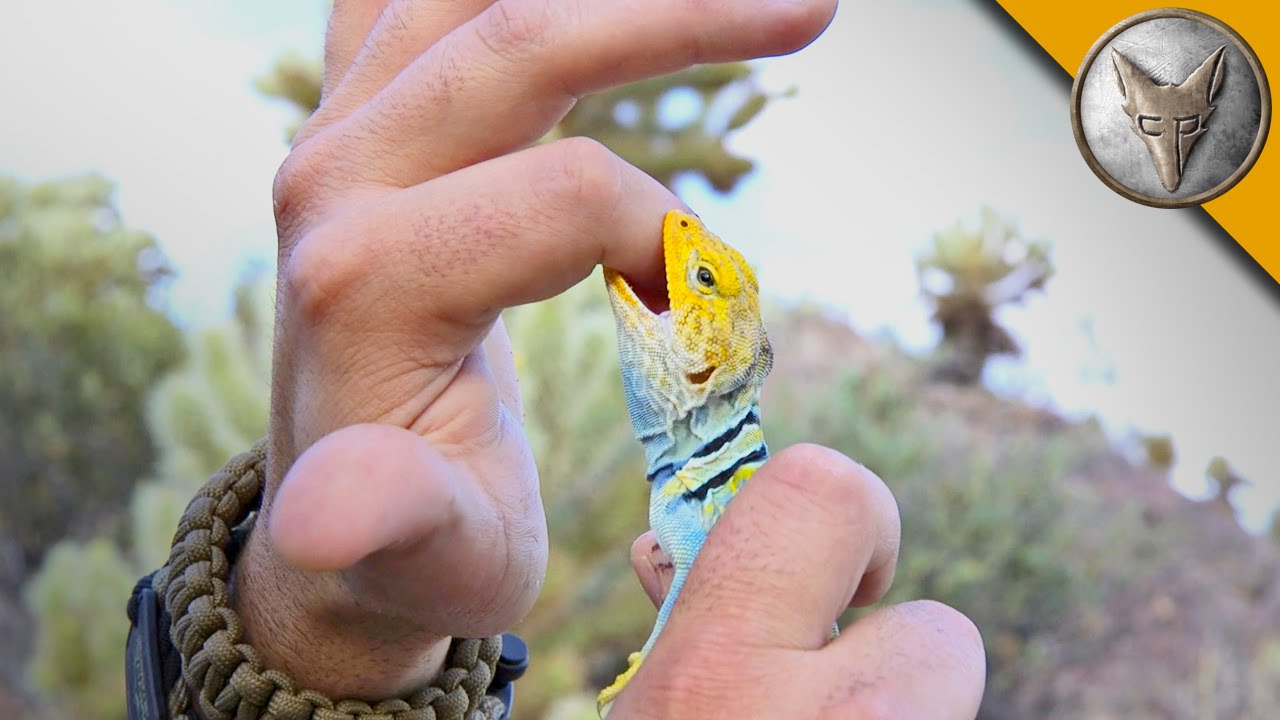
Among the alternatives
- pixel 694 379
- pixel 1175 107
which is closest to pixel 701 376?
pixel 694 379

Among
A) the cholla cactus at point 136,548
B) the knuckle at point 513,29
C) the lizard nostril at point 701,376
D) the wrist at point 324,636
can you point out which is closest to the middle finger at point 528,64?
the knuckle at point 513,29

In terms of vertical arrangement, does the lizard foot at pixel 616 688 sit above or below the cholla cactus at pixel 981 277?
above

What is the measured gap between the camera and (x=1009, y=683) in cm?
371

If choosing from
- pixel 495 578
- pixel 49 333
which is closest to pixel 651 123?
pixel 49 333

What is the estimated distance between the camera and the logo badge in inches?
83.7

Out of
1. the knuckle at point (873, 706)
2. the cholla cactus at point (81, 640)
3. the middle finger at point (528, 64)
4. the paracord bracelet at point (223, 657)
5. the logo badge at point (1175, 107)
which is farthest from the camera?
the cholla cactus at point (81, 640)

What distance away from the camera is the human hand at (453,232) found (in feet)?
1.83

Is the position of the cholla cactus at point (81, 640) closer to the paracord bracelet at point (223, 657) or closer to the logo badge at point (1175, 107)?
the paracord bracelet at point (223, 657)

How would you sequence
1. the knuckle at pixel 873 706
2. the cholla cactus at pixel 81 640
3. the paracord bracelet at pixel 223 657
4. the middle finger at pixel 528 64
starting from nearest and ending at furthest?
1. the knuckle at pixel 873 706
2. the middle finger at pixel 528 64
3. the paracord bracelet at pixel 223 657
4. the cholla cactus at pixel 81 640

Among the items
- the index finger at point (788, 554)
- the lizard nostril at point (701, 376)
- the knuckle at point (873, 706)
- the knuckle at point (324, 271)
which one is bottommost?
the knuckle at point (873, 706)

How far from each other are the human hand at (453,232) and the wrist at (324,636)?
13mm

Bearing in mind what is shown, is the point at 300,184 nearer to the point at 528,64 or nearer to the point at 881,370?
the point at 528,64

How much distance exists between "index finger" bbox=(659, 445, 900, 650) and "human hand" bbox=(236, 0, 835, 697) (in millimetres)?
124

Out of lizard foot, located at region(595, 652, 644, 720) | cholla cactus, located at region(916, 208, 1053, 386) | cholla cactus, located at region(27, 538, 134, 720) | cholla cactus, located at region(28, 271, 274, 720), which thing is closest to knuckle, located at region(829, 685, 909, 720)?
lizard foot, located at region(595, 652, 644, 720)
